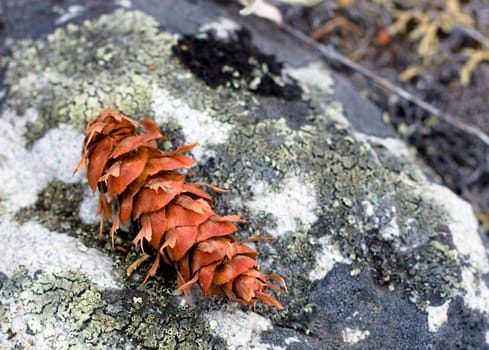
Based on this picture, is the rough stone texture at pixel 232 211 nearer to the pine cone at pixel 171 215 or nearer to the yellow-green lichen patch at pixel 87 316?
the yellow-green lichen patch at pixel 87 316

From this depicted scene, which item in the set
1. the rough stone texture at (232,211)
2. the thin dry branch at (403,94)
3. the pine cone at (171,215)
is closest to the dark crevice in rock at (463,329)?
the rough stone texture at (232,211)

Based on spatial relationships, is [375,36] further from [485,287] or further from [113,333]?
[113,333]

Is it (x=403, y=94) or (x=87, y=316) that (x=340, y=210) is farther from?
(x=403, y=94)

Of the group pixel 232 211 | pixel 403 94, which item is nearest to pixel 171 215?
pixel 232 211

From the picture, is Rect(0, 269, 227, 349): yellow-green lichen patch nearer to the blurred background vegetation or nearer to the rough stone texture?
the rough stone texture

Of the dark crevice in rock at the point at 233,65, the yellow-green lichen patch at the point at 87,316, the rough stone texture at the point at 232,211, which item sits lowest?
the yellow-green lichen patch at the point at 87,316

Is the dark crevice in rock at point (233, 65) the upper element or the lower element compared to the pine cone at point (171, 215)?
upper

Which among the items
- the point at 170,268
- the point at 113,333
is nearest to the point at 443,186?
the point at 170,268
